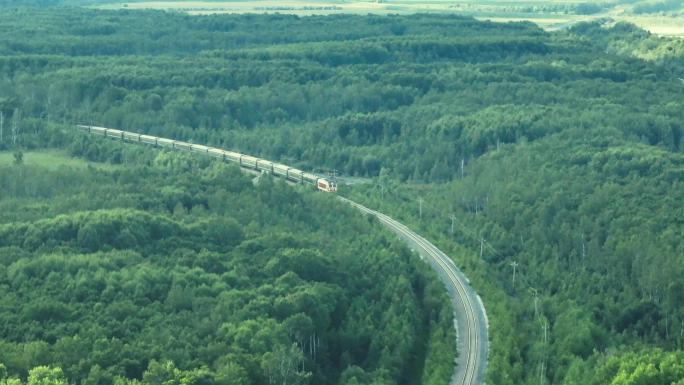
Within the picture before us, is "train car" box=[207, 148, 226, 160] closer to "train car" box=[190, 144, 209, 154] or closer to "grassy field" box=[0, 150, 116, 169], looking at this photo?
"train car" box=[190, 144, 209, 154]

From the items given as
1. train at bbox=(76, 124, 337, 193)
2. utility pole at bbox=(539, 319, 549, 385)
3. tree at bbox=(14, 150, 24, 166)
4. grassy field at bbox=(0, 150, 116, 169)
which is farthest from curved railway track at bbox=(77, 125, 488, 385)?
tree at bbox=(14, 150, 24, 166)

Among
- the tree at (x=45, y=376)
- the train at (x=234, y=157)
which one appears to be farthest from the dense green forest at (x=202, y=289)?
the train at (x=234, y=157)

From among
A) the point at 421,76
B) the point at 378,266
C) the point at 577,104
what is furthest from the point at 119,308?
the point at 421,76

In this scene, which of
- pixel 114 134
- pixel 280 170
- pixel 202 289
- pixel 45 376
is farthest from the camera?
pixel 114 134

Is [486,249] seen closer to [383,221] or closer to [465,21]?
[383,221]

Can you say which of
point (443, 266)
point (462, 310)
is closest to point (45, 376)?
point (462, 310)

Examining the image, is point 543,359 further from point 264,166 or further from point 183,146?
point 183,146
